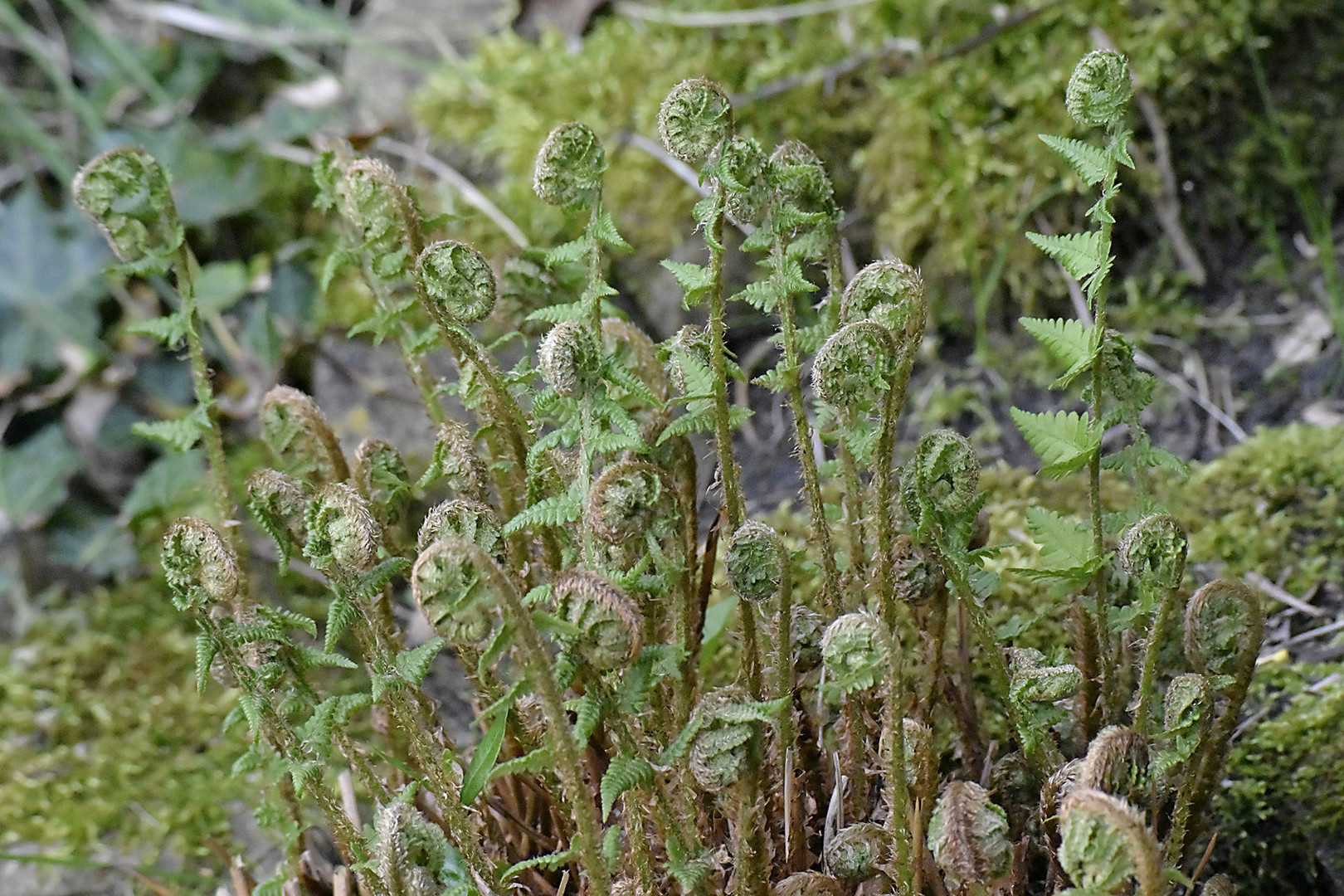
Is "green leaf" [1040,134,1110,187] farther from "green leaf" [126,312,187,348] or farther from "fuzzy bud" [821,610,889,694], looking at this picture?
"green leaf" [126,312,187,348]

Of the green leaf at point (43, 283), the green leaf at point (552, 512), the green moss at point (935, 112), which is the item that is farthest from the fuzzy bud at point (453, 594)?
the green leaf at point (43, 283)

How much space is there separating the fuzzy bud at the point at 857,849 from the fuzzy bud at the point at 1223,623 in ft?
1.36

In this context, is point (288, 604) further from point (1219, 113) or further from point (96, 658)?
point (1219, 113)

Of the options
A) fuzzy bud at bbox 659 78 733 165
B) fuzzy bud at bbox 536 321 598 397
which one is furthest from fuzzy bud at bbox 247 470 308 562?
fuzzy bud at bbox 659 78 733 165

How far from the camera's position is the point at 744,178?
1221 millimetres

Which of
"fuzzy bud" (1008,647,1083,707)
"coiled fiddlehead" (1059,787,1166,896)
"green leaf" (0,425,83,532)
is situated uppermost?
"green leaf" (0,425,83,532)

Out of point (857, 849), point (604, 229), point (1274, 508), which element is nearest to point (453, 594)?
point (604, 229)

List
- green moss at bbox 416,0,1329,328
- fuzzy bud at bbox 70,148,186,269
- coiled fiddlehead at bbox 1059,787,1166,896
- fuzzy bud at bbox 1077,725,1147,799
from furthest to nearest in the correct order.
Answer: green moss at bbox 416,0,1329,328 → fuzzy bud at bbox 70,148,186,269 → fuzzy bud at bbox 1077,725,1147,799 → coiled fiddlehead at bbox 1059,787,1166,896

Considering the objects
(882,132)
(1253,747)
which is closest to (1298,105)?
(882,132)

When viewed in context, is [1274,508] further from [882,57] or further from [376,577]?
[376,577]

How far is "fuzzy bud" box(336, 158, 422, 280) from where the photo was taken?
54.3 inches

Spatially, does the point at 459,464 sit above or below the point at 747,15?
below

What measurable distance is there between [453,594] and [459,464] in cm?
36

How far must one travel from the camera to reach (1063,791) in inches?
48.6
